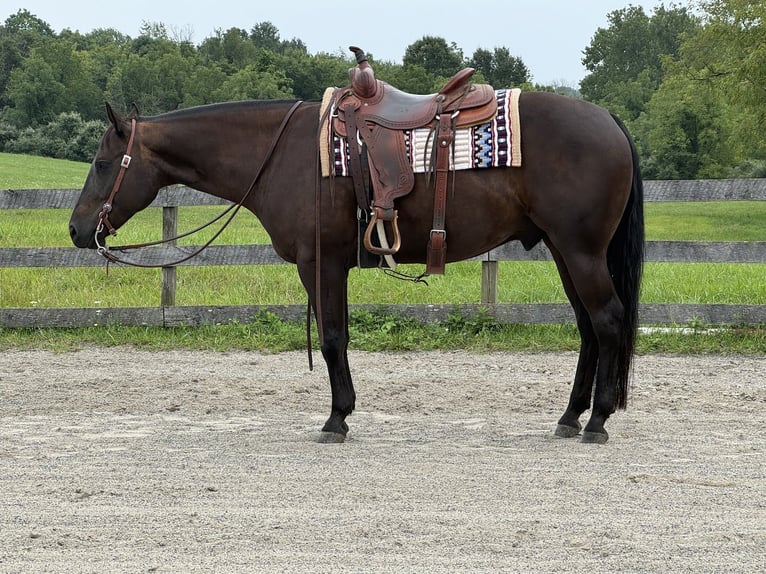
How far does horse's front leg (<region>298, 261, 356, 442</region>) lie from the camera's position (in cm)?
514

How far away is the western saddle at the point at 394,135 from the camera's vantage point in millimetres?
5051

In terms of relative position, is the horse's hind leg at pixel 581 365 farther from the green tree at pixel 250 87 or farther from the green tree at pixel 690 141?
the green tree at pixel 250 87

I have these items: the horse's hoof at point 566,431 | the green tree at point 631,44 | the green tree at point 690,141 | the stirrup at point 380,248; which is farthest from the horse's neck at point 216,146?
the green tree at point 631,44

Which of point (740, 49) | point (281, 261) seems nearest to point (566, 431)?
point (281, 261)

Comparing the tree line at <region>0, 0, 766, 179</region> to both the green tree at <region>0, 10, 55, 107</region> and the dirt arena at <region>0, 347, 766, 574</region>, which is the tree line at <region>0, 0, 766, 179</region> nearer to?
the green tree at <region>0, 10, 55, 107</region>

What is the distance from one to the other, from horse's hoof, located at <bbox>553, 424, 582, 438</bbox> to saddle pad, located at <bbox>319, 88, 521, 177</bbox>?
1530 millimetres

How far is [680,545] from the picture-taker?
131 inches

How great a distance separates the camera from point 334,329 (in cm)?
520

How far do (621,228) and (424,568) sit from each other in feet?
9.31

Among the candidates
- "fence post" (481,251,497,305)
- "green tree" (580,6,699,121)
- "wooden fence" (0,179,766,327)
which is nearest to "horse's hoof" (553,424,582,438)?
"wooden fence" (0,179,766,327)

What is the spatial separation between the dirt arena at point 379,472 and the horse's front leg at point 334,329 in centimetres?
15

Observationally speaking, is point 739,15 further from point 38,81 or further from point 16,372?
point 38,81

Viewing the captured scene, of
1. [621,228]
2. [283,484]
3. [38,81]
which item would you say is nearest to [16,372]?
[283,484]

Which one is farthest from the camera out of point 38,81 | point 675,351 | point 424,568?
point 38,81
